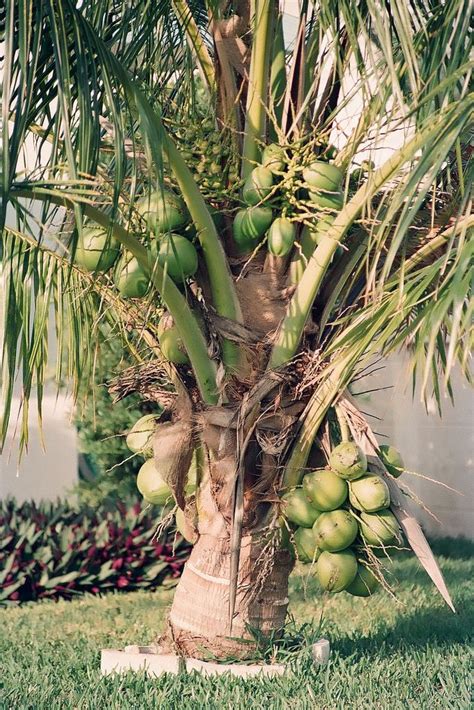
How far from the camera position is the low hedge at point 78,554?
19.7ft

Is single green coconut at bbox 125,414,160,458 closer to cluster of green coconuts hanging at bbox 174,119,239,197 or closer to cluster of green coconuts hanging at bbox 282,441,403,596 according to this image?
cluster of green coconuts hanging at bbox 282,441,403,596

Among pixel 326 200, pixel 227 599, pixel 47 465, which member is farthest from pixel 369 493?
pixel 47 465

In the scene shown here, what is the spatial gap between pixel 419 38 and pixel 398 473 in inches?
55.2

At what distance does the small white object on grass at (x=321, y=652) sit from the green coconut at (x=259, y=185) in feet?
5.18

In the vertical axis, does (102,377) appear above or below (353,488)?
below

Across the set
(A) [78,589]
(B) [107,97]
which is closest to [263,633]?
(B) [107,97]

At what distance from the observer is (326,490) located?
2.96m

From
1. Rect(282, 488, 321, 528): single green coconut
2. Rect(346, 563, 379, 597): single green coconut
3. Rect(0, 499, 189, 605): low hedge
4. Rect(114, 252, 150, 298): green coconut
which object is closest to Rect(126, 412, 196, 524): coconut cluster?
Rect(282, 488, 321, 528): single green coconut

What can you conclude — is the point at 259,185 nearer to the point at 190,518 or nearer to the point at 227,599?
the point at 190,518

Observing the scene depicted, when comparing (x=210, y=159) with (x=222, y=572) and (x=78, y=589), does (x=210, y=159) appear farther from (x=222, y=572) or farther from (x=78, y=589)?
(x=78, y=589)

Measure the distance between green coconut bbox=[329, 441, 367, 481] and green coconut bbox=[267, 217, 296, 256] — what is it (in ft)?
2.08

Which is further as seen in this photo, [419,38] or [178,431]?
[178,431]

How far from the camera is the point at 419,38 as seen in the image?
9.68 ft

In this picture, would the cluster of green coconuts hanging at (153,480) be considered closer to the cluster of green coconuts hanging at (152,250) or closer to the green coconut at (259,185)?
the cluster of green coconuts hanging at (152,250)
